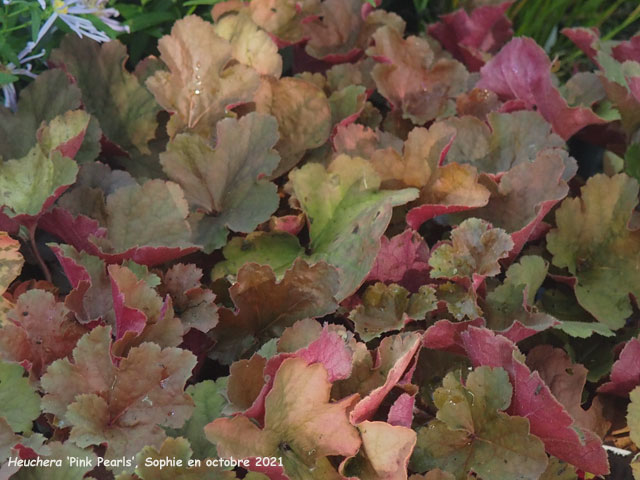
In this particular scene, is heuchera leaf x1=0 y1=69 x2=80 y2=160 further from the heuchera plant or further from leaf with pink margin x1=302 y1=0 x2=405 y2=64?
leaf with pink margin x1=302 y1=0 x2=405 y2=64

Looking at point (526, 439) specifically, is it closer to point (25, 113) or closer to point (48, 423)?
point (48, 423)

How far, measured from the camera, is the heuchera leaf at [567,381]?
1.00 metres

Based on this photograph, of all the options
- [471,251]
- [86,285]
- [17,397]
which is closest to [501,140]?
[471,251]

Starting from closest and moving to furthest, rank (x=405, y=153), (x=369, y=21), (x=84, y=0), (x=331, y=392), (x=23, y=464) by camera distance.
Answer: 1. (x=23, y=464)
2. (x=331, y=392)
3. (x=405, y=153)
4. (x=84, y=0)
5. (x=369, y=21)

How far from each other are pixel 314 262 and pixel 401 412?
28 cm

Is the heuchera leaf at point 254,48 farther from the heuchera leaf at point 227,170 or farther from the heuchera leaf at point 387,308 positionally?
the heuchera leaf at point 387,308

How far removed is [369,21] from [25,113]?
0.68 metres

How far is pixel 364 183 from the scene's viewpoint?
3.68 ft

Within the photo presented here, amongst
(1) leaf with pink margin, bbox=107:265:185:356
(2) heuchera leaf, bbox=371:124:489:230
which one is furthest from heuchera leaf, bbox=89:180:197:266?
(2) heuchera leaf, bbox=371:124:489:230

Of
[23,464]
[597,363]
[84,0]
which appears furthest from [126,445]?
[84,0]

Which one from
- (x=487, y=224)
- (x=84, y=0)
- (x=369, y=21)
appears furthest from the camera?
(x=369, y=21)

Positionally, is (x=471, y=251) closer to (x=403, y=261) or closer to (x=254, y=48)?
(x=403, y=261)

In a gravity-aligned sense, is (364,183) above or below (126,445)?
above

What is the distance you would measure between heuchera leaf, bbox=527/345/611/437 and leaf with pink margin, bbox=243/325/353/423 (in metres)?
0.32
